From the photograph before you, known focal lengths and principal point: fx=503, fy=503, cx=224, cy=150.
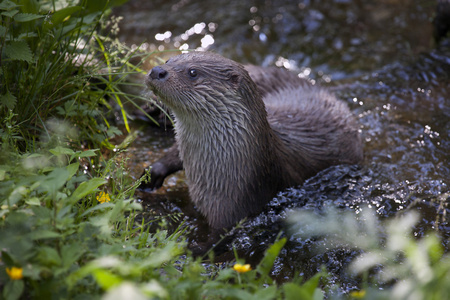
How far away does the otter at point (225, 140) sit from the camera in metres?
2.60

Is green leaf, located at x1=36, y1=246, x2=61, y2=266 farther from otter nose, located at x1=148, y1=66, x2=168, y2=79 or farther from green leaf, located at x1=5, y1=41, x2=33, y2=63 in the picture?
otter nose, located at x1=148, y1=66, x2=168, y2=79

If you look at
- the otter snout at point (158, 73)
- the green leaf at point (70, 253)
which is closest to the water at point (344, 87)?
the otter snout at point (158, 73)

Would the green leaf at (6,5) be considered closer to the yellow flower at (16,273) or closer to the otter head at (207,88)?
the otter head at (207,88)

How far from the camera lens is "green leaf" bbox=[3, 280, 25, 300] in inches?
54.2

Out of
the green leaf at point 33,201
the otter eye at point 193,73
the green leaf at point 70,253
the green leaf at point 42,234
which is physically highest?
Result: the otter eye at point 193,73

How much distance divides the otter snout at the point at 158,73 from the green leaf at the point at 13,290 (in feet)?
4.51

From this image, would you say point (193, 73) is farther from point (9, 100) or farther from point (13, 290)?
point (13, 290)

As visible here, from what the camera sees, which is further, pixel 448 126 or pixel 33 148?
pixel 448 126

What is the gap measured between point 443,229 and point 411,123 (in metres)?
1.25

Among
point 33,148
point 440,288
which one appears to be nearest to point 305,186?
point 33,148

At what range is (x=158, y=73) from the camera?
253 cm

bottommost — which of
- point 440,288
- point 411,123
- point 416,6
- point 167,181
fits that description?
point 167,181

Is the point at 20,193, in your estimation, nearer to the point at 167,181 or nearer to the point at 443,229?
the point at 167,181

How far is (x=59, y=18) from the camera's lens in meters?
2.53
